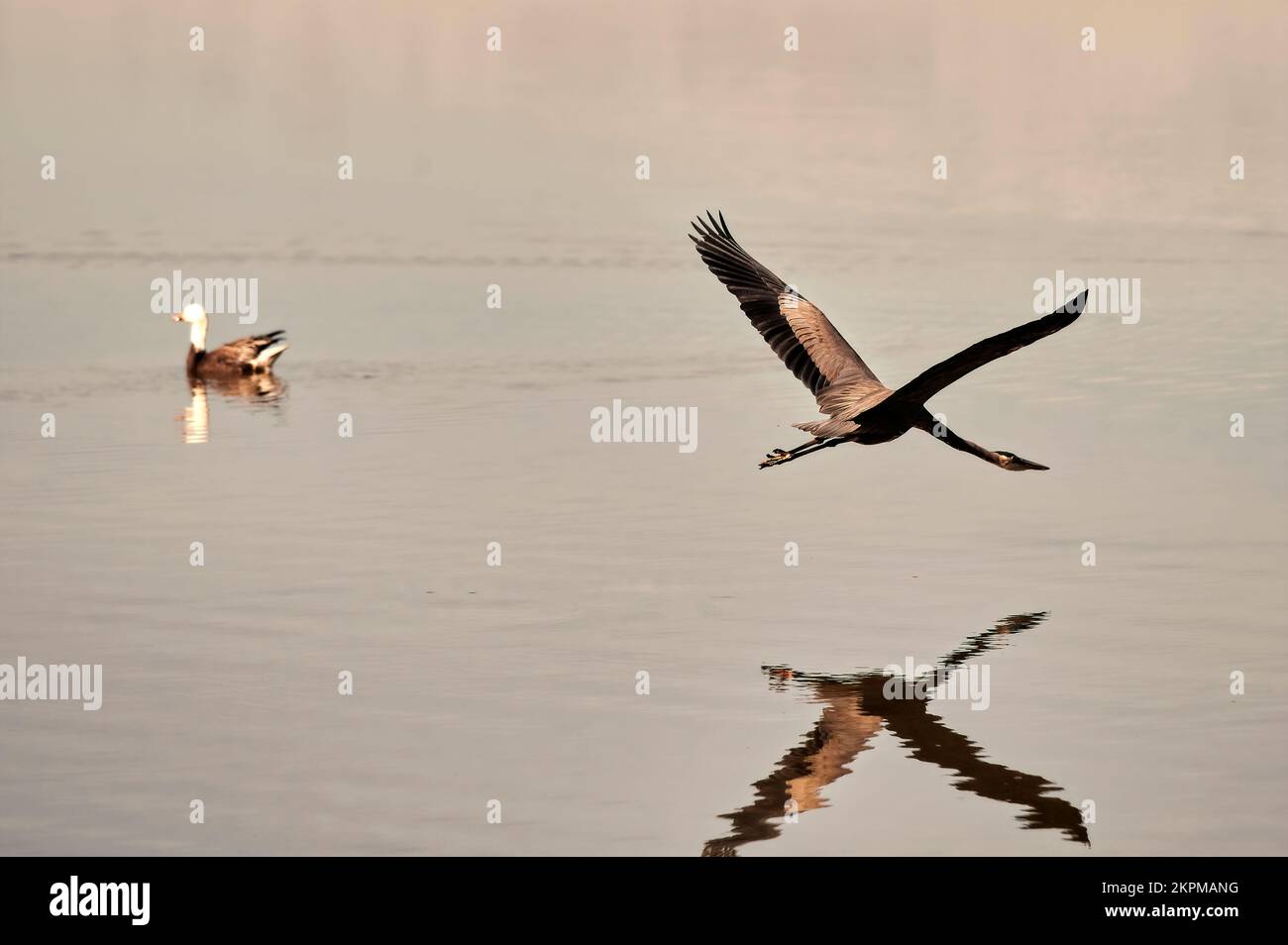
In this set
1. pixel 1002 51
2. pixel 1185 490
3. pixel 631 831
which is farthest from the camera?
pixel 1002 51

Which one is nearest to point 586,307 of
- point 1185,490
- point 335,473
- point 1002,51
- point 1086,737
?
point 335,473

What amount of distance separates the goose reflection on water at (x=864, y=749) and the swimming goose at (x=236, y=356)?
34.9 ft

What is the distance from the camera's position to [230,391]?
2102cm

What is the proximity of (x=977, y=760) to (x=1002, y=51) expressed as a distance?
44.9 metres

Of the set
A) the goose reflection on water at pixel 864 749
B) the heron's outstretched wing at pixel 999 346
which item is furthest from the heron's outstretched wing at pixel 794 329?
the goose reflection on water at pixel 864 749

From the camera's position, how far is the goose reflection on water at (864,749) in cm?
1015

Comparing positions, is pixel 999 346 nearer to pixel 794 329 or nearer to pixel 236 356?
pixel 794 329

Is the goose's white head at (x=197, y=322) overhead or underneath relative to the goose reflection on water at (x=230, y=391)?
overhead

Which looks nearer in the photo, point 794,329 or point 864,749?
point 864,749

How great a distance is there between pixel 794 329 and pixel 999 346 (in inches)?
161

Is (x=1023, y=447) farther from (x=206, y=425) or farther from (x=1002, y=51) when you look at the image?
(x=1002, y=51)

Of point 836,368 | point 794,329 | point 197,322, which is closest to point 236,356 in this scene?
point 197,322

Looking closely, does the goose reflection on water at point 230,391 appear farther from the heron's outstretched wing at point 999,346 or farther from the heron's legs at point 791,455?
the heron's outstretched wing at point 999,346

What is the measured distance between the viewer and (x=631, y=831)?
9922 mm
